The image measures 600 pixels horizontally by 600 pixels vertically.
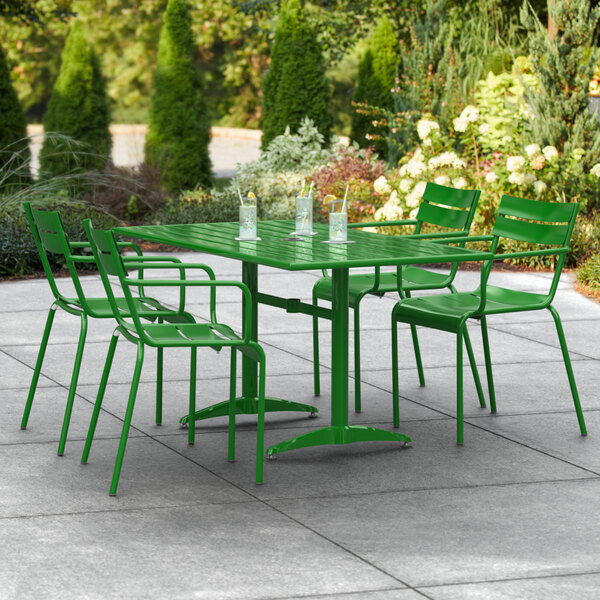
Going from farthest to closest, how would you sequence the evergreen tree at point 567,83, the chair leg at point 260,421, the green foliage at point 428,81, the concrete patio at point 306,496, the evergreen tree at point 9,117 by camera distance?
the evergreen tree at point 9,117, the green foliage at point 428,81, the evergreen tree at point 567,83, the chair leg at point 260,421, the concrete patio at point 306,496

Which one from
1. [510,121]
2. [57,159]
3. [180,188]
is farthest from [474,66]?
[57,159]

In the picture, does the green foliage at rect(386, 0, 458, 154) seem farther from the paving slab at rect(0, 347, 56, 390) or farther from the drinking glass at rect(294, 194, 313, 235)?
the drinking glass at rect(294, 194, 313, 235)

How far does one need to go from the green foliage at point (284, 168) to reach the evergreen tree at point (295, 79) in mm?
375

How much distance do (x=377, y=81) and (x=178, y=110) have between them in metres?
2.78

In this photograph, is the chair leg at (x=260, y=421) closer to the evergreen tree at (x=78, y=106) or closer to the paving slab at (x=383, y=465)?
the paving slab at (x=383, y=465)

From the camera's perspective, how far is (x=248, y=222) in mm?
5605

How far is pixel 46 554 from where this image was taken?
4.00m

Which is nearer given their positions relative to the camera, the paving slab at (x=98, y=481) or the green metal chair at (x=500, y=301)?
the paving slab at (x=98, y=481)

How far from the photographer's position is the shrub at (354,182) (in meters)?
13.3

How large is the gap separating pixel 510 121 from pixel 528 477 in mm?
8322

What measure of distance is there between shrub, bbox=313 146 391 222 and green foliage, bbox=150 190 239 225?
1.04 m

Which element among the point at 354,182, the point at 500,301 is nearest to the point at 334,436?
the point at 500,301

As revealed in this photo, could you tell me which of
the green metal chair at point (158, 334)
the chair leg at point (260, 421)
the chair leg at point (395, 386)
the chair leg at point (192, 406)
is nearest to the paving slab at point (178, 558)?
the chair leg at point (260, 421)

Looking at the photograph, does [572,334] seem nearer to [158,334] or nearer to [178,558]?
[158,334]
